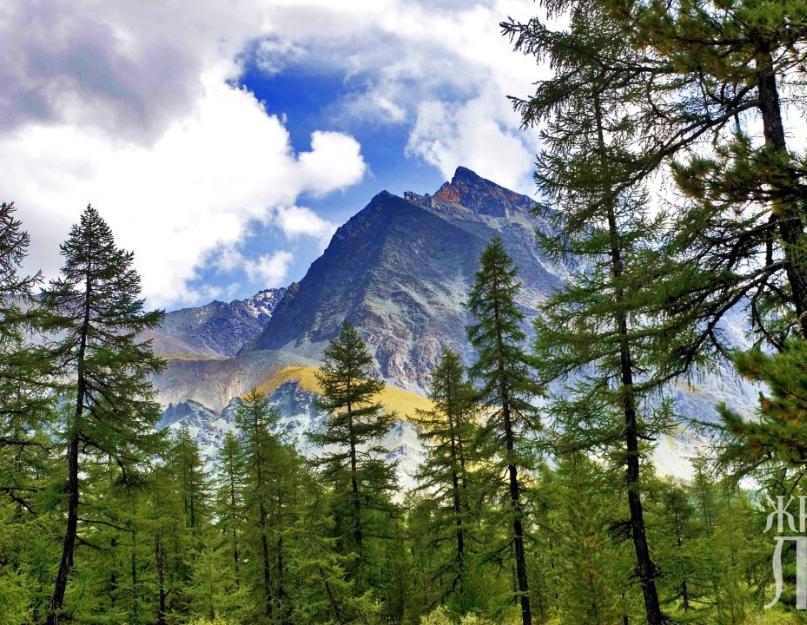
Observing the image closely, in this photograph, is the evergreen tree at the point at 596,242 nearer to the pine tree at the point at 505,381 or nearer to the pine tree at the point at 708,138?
the pine tree at the point at 708,138

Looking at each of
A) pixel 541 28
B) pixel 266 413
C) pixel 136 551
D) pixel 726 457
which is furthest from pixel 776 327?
pixel 136 551

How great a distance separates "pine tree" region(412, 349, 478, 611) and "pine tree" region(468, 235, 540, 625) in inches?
116

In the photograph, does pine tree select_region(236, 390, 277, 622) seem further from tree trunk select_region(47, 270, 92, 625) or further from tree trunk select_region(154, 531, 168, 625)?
tree trunk select_region(47, 270, 92, 625)

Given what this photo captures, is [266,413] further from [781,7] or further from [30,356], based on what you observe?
[781,7]

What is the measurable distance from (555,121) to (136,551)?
2546cm

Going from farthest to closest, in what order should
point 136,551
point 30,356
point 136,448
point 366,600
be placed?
point 136,551 < point 366,600 < point 136,448 < point 30,356

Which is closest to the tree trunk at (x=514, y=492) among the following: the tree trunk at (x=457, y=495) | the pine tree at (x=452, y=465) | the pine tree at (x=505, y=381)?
the pine tree at (x=505, y=381)

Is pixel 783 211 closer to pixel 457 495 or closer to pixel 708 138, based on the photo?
pixel 708 138

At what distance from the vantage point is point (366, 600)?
16.3m

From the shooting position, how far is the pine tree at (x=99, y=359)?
14.4m

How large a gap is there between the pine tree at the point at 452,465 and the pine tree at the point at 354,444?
1.93 m

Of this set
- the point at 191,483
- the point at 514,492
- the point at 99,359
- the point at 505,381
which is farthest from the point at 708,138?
the point at 191,483

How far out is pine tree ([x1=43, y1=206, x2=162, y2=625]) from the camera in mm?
14352

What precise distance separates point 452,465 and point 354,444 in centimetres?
417
